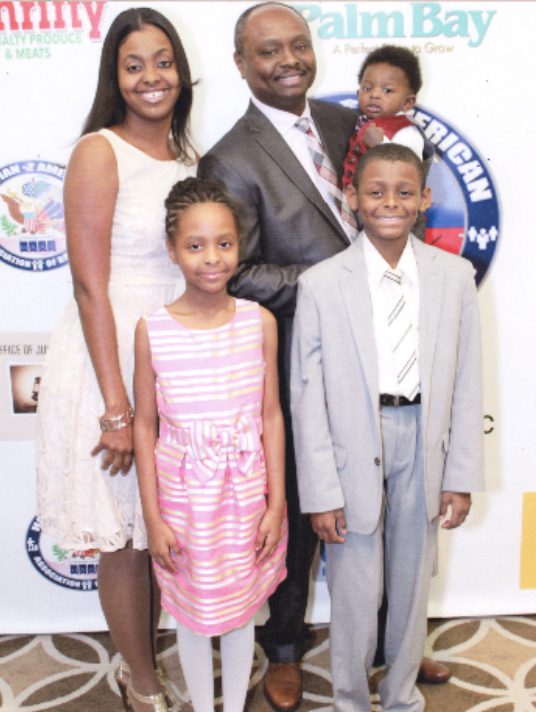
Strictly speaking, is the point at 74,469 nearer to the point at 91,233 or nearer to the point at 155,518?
the point at 155,518

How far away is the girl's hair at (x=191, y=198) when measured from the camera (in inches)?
67.8

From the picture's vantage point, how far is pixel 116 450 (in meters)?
1.83

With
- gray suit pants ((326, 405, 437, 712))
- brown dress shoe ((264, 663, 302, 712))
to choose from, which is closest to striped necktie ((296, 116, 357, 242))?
gray suit pants ((326, 405, 437, 712))

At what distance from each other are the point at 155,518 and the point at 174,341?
1.31 feet

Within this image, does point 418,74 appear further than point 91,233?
Yes

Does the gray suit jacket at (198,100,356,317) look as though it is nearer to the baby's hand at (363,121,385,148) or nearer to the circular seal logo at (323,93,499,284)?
the baby's hand at (363,121,385,148)

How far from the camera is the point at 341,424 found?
5.87 ft

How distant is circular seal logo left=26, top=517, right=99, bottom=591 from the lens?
8.30ft

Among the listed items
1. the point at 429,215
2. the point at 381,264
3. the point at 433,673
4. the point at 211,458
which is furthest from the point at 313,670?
the point at 429,215

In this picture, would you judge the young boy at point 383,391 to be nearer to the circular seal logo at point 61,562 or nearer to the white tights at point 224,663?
the white tights at point 224,663

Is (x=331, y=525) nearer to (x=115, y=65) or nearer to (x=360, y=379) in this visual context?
(x=360, y=379)

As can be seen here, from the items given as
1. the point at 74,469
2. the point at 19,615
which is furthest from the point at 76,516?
the point at 19,615

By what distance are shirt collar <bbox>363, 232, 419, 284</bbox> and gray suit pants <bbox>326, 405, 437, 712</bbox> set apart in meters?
0.30

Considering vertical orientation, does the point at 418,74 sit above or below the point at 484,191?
above
